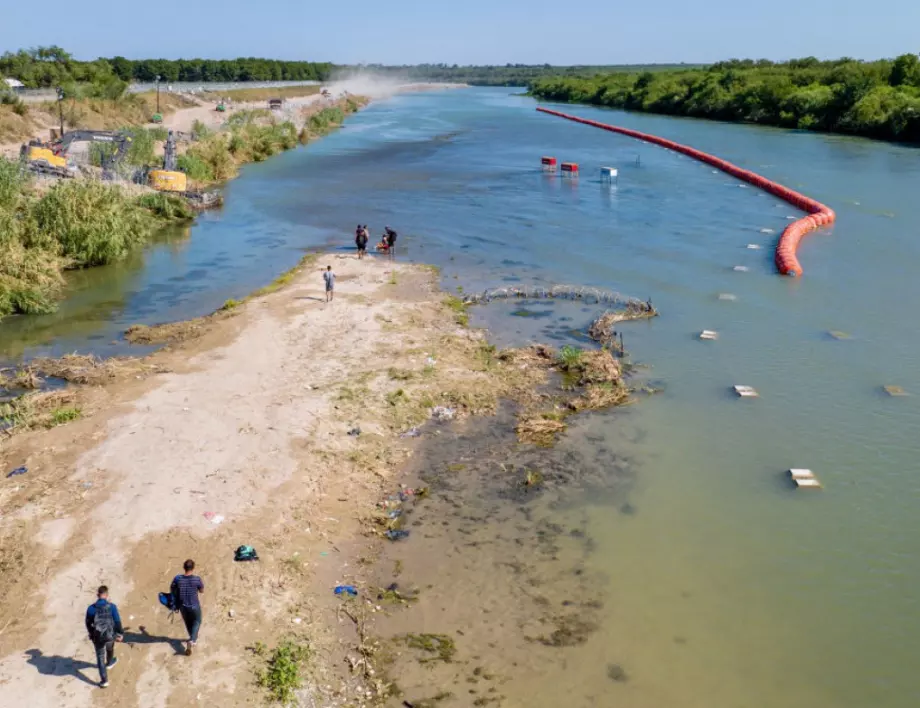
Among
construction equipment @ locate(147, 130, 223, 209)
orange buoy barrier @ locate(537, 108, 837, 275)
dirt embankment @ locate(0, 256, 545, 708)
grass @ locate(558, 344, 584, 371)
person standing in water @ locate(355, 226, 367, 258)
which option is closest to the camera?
dirt embankment @ locate(0, 256, 545, 708)

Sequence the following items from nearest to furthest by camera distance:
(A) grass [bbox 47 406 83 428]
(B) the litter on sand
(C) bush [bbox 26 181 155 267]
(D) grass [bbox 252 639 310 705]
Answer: (D) grass [bbox 252 639 310 705] < (A) grass [bbox 47 406 83 428] < (B) the litter on sand < (C) bush [bbox 26 181 155 267]

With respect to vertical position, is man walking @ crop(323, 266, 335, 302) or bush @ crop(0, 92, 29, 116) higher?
bush @ crop(0, 92, 29, 116)

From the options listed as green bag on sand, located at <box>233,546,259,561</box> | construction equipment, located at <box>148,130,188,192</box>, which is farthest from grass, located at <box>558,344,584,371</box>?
construction equipment, located at <box>148,130,188,192</box>

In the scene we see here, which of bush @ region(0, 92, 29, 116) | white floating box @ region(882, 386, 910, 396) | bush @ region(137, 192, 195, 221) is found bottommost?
white floating box @ region(882, 386, 910, 396)

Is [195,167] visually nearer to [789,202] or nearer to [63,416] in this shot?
[789,202]

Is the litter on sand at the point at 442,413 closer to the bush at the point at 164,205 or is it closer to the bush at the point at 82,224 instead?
the bush at the point at 82,224

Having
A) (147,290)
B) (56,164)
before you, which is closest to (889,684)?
(147,290)

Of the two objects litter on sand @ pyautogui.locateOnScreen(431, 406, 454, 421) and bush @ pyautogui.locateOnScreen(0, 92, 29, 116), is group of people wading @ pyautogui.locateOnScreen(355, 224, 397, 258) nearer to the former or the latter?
litter on sand @ pyautogui.locateOnScreen(431, 406, 454, 421)

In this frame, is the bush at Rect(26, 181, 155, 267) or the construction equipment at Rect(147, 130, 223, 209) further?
the construction equipment at Rect(147, 130, 223, 209)
